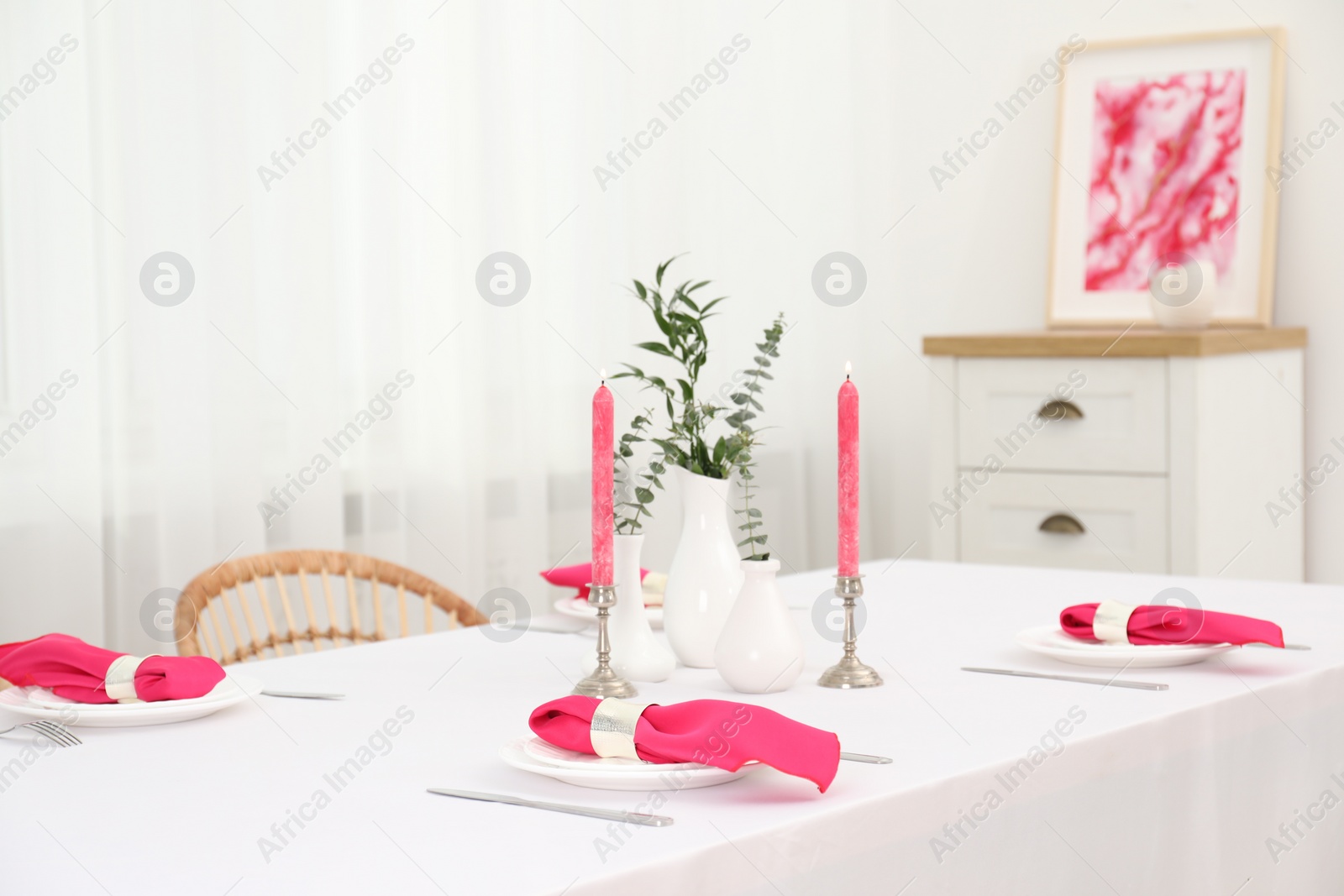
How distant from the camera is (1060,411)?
2.89m

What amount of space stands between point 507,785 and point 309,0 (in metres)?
1.88

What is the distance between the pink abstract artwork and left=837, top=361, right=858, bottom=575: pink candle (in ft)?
6.95

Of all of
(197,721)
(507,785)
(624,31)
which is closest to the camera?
(507,785)

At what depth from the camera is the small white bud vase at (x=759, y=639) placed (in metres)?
1.29

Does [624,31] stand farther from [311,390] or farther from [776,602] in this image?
[776,602]

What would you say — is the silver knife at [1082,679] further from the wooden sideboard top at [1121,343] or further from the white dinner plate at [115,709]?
the wooden sideboard top at [1121,343]

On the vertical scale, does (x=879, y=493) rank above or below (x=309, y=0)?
below

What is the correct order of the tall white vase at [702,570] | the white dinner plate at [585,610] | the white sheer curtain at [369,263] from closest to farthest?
the tall white vase at [702,570]
the white dinner plate at [585,610]
the white sheer curtain at [369,263]

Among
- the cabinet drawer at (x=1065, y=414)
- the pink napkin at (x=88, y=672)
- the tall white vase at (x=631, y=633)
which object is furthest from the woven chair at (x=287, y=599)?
the cabinet drawer at (x=1065, y=414)

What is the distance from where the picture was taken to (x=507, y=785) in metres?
1.03

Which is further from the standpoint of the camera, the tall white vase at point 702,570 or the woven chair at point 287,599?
the woven chair at point 287,599

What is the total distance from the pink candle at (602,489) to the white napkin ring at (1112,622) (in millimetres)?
536

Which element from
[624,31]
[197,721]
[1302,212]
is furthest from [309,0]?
[1302,212]

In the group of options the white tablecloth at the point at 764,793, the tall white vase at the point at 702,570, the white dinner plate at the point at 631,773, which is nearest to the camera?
the white tablecloth at the point at 764,793
